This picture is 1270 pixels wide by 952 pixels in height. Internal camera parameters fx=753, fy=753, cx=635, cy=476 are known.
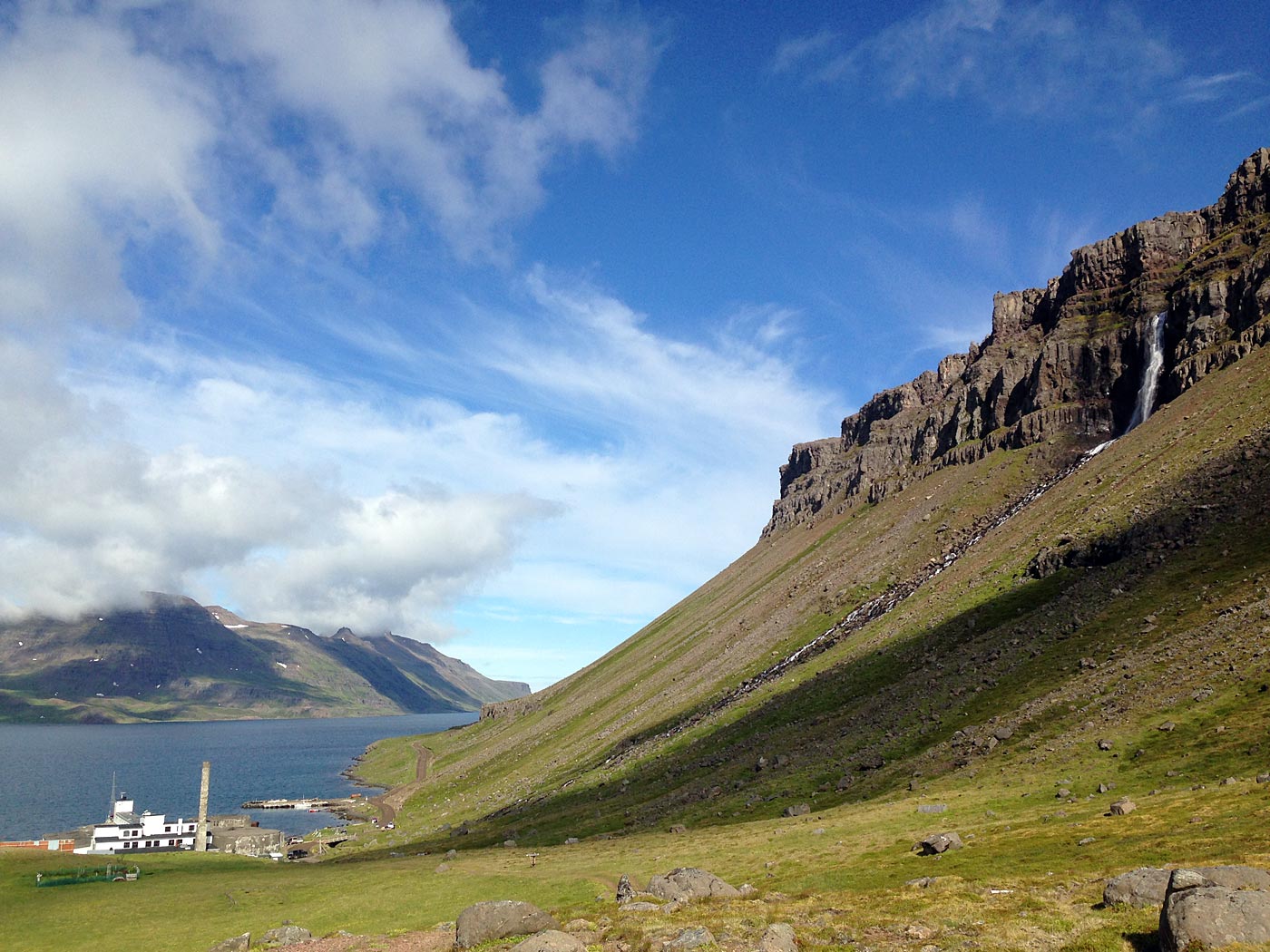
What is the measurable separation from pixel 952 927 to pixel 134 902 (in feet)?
219

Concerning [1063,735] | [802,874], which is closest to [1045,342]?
[1063,735]

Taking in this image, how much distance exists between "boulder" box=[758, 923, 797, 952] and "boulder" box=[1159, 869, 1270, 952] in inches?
480

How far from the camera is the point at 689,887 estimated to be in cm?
4109

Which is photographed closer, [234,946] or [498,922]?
[498,922]

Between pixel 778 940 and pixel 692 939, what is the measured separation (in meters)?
3.41

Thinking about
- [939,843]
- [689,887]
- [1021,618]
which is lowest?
[689,887]

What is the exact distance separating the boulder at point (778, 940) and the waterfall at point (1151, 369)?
147 metres

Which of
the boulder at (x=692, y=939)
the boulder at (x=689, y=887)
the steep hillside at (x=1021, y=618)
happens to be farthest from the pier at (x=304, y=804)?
the boulder at (x=692, y=939)

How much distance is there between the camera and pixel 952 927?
29797 mm

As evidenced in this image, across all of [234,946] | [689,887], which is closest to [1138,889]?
[689,887]

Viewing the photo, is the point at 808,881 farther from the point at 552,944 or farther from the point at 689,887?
the point at 552,944

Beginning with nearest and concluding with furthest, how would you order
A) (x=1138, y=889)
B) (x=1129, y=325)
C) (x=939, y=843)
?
(x=1138, y=889), (x=939, y=843), (x=1129, y=325)

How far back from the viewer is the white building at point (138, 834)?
105 m

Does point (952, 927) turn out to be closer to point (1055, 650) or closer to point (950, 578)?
point (1055, 650)
